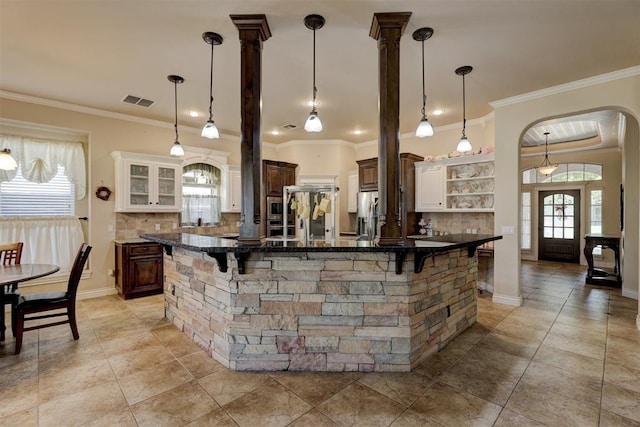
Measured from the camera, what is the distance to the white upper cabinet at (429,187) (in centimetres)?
542

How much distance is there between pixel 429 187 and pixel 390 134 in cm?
336

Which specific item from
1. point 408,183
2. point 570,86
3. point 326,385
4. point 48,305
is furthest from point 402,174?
point 48,305

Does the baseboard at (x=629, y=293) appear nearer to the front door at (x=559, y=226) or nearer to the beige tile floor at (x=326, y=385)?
the beige tile floor at (x=326, y=385)

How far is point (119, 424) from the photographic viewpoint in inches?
74.3

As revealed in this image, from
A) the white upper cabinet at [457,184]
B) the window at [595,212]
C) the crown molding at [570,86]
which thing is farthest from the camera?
the window at [595,212]

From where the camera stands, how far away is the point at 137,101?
14.6 ft

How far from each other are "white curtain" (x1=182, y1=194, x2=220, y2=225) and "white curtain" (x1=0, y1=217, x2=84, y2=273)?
5.17ft

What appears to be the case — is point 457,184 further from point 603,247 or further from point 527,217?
point 527,217

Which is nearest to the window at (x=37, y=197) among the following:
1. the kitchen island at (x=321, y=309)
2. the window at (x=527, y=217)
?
the kitchen island at (x=321, y=309)

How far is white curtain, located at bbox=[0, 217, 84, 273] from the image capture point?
416cm

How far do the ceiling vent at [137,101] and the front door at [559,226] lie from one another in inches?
363

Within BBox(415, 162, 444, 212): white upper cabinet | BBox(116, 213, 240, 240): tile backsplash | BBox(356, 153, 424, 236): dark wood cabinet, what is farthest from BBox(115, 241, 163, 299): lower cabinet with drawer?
BBox(415, 162, 444, 212): white upper cabinet

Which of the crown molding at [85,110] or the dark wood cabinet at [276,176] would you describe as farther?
the dark wood cabinet at [276,176]

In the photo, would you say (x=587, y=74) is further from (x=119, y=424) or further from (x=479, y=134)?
(x=119, y=424)
